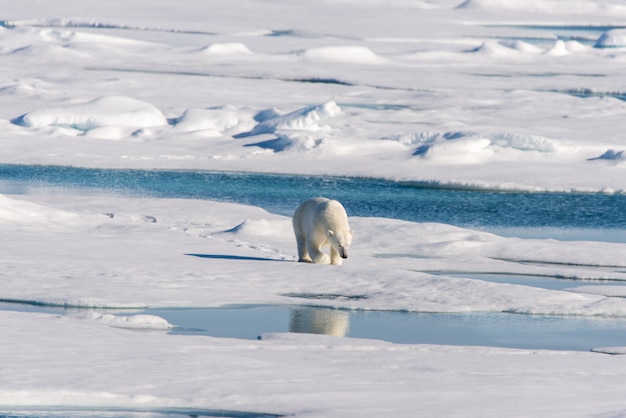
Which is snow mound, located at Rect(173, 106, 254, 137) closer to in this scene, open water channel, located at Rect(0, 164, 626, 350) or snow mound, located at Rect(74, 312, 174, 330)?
open water channel, located at Rect(0, 164, 626, 350)

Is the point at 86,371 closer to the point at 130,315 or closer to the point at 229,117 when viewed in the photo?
the point at 130,315

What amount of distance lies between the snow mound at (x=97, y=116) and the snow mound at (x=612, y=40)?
20553 mm

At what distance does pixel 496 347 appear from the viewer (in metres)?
6.52

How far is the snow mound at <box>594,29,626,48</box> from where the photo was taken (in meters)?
35.4

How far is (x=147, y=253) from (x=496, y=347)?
144 inches

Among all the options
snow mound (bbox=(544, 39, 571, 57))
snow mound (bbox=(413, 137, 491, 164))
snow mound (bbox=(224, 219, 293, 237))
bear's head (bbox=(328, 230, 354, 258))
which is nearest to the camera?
bear's head (bbox=(328, 230, 354, 258))

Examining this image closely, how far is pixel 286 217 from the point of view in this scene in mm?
11852

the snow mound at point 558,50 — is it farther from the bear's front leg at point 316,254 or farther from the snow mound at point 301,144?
the bear's front leg at point 316,254

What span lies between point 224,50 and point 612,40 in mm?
13166

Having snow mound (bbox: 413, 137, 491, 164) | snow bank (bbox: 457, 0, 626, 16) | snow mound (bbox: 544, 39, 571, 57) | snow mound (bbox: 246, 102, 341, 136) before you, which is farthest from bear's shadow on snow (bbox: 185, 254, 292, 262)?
snow bank (bbox: 457, 0, 626, 16)

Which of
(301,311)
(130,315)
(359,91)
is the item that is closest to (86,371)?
(130,315)

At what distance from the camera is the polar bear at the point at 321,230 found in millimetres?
8523

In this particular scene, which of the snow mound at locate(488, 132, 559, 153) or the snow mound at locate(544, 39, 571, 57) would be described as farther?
the snow mound at locate(544, 39, 571, 57)

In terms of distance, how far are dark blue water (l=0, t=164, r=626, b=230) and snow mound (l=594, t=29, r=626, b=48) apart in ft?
73.2
